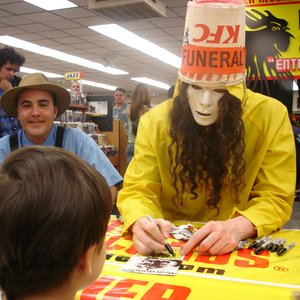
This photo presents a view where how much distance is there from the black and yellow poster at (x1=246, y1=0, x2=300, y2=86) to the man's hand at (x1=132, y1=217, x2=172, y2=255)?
2031 mm

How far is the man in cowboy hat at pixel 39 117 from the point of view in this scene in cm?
212

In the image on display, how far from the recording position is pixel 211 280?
0.96 meters

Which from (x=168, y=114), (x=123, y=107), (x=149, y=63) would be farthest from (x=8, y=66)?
(x=149, y=63)

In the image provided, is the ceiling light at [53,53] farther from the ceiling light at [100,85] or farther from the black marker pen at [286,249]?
the black marker pen at [286,249]

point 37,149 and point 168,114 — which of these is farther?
point 168,114

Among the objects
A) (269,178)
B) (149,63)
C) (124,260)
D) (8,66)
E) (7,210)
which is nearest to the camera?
(7,210)

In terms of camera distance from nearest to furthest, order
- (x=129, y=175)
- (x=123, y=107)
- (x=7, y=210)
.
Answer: (x=7, y=210) < (x=129, y=175) < (x=123, y=107)

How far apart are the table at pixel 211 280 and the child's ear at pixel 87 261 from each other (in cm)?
16

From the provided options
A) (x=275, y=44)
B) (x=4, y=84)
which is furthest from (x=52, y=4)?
(x=275, y=44)

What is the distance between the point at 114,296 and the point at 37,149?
0.38 metres

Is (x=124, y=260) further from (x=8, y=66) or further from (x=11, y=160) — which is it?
(x=8, y=66)

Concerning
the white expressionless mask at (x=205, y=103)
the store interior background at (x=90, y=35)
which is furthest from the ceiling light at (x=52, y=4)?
the white expressionless mask at (x=205, y=103)

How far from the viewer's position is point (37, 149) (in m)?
0.75

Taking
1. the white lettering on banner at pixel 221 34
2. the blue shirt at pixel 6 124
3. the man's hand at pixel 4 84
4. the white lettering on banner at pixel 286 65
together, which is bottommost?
the blue shirt at pixel 6 124
